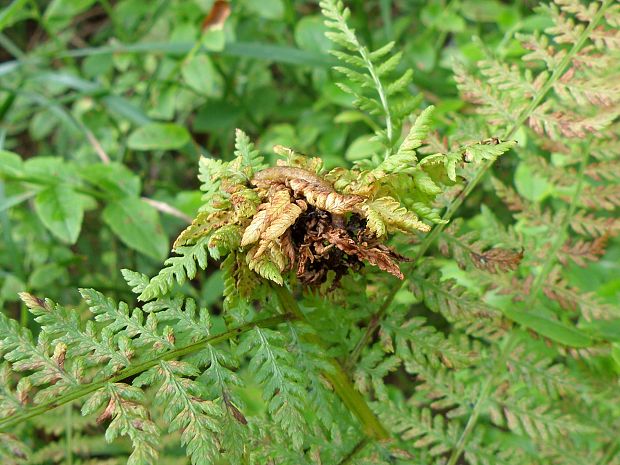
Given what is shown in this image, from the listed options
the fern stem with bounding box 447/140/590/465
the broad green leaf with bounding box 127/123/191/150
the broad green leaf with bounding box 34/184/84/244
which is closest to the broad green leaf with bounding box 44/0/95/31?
the broad green leaf with bounding box 127/123/191/150

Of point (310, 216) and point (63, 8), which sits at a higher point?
point (310, 216)

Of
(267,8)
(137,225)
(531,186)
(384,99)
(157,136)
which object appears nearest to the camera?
(384,99)

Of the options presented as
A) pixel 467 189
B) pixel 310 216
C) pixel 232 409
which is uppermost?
pixel 310 216

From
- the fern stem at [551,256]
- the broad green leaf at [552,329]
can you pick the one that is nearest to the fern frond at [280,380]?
the broad green leaf at [552,329]

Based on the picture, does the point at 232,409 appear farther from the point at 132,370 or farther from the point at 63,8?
the point at 63,8

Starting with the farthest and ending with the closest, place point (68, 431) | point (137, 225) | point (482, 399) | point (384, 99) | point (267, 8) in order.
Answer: point (267, 8) → point (137, 225) → point (68, 431) → point (482, 399) → point (384, 99)

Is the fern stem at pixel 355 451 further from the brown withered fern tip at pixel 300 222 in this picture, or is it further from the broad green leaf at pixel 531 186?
the broad green leaf at pixel 531 186

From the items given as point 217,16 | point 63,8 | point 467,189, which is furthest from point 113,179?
point 467,189
